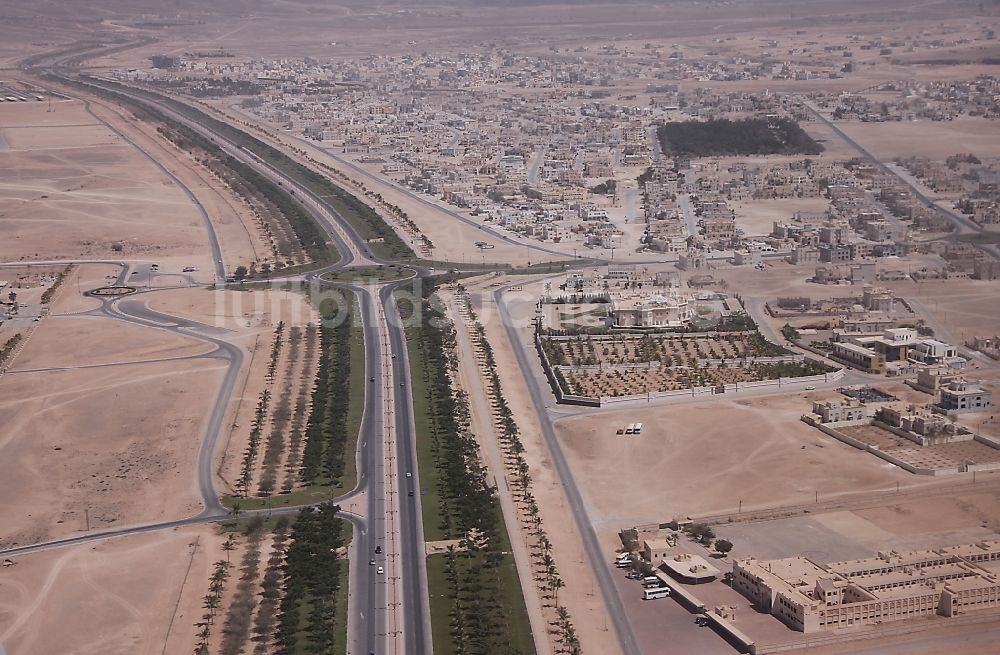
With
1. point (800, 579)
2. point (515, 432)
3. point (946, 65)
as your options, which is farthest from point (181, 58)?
point (800, 579)

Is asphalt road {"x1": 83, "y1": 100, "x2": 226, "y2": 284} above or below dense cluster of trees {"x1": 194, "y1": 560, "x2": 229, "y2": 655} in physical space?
above

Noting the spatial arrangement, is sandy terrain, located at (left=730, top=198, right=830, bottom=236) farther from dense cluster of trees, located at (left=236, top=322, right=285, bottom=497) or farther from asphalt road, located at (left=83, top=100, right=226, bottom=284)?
dense cluster of trees, located at (left=236, top=322, right=285, bottom=497)

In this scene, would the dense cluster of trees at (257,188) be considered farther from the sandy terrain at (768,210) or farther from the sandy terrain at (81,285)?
the sandy terrain at (768,210)

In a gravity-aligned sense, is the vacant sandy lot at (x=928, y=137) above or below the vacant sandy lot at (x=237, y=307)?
above

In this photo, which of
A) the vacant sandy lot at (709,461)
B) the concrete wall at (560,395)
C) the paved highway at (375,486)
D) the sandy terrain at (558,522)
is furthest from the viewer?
the concrete wall at (560,395)

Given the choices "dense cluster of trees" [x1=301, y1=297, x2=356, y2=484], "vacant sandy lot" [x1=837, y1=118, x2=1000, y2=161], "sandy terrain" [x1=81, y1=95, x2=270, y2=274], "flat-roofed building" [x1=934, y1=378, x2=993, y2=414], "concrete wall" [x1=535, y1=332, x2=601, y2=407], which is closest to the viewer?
"dense cluster of trees" [x1=301, y1=297, x2=356, y2=484]

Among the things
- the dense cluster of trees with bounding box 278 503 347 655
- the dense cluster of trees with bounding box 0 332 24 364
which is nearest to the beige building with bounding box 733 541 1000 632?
the dense cluster of trees with bounding box 278 503 347 655

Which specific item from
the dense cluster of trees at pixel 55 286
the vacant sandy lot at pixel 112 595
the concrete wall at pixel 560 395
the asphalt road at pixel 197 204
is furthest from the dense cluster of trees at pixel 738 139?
the vacant sandy lot at pixel 112 595

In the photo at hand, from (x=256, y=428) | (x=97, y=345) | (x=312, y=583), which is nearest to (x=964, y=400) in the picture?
(x=256, y=428)
